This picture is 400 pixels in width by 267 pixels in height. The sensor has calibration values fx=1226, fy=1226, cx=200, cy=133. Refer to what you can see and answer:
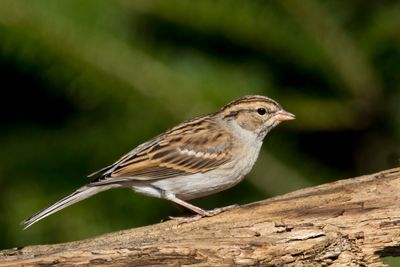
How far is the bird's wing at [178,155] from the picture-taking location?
6.51m

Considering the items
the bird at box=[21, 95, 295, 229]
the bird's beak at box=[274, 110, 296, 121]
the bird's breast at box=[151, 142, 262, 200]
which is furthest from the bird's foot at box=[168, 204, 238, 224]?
the bird's beak at box=[274, 110, 296, 121]

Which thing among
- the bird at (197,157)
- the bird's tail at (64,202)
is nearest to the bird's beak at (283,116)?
the bird at (197,157)

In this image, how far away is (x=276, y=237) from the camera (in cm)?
538

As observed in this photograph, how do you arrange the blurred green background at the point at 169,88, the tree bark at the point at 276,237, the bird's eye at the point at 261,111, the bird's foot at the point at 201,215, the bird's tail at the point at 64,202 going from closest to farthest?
the tree bark at the point at 276,237 < the bird's foot at the point at 201,215 < the bird's tail at the point at 64,202 < the blurred green background at the point at 169,88 < the bird's eye at the point at 261,111

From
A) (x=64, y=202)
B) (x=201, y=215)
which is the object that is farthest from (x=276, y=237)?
(x=64, y=202)

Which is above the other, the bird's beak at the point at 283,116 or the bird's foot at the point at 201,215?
the bird's beak at the point at 283,116

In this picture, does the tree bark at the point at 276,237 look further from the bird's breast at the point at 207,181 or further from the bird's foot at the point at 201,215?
the bird's breast at the point at 207,181

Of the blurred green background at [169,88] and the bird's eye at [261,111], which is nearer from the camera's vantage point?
the blurred green background at [169,88]

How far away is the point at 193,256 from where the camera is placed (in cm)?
514

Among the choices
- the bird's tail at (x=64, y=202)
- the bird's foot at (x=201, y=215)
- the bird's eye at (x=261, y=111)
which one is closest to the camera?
the bird's foot at (x=201, y=215)

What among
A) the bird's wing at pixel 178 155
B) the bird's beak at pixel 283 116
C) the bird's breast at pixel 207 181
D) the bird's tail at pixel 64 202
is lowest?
the bird's tail at pixel 64 202

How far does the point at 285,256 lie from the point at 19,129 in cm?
265

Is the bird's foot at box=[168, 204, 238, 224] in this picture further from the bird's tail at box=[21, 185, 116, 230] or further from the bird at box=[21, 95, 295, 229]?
the bird's tail at box=[21, 185, 116, 230]

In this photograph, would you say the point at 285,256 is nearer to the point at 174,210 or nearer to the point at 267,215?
the point at 267,215
